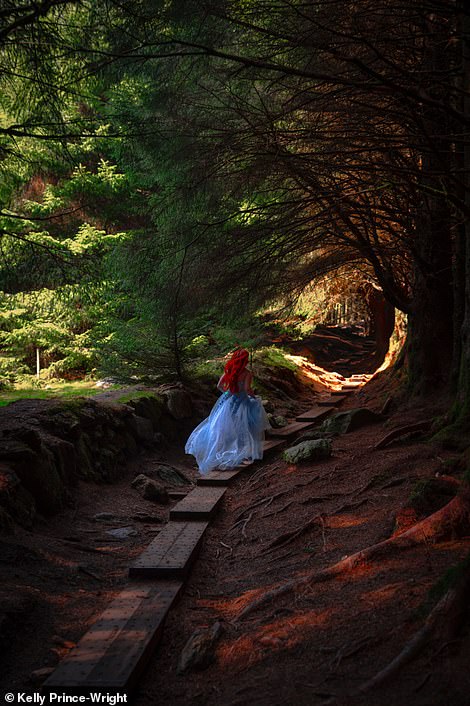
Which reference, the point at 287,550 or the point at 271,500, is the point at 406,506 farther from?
the point at 271,500

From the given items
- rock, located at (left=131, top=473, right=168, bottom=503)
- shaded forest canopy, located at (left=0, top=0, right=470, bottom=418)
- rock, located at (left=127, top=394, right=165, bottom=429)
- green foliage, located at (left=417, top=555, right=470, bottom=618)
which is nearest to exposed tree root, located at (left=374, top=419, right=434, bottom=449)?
shaded forest canopy, located at (left=0, top=0, right=470, bottom=418)

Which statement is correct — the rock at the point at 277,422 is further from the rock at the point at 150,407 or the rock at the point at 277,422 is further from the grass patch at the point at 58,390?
the grass patch at the point at 58,390

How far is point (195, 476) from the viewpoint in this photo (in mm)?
10430

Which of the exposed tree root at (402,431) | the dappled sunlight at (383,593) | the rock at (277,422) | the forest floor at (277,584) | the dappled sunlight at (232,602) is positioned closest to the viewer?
the forest floor at (277,584)

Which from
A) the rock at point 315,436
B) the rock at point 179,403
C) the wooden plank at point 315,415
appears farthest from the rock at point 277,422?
the rock at point 315,436

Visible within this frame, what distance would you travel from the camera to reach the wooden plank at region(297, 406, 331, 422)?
47.0 feet

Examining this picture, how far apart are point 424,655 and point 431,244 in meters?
8.29

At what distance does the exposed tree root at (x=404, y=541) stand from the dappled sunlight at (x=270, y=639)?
44cm

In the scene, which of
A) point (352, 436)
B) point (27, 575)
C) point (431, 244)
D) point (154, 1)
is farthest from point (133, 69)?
point (352, 436)

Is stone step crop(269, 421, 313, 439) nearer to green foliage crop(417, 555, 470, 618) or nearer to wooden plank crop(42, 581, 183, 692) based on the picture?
wooden plank crop(42, 581, 183, 692)

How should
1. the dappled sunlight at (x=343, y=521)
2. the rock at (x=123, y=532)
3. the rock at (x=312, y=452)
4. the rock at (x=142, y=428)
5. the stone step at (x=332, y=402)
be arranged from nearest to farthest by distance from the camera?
the dappled sunlight at (x=343, y=521)
the rock at (x=123, y=532)
the rock at (x=312, y=452)
the rock at (x=142, y=428)
the stone step at (x=332, y=402)

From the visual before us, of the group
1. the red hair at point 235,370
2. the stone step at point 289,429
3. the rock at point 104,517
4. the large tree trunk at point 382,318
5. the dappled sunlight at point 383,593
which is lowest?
the rock at point 104,517

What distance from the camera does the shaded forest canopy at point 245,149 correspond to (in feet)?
17.5

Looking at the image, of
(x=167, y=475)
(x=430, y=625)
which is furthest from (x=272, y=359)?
(x=430, y=625)
